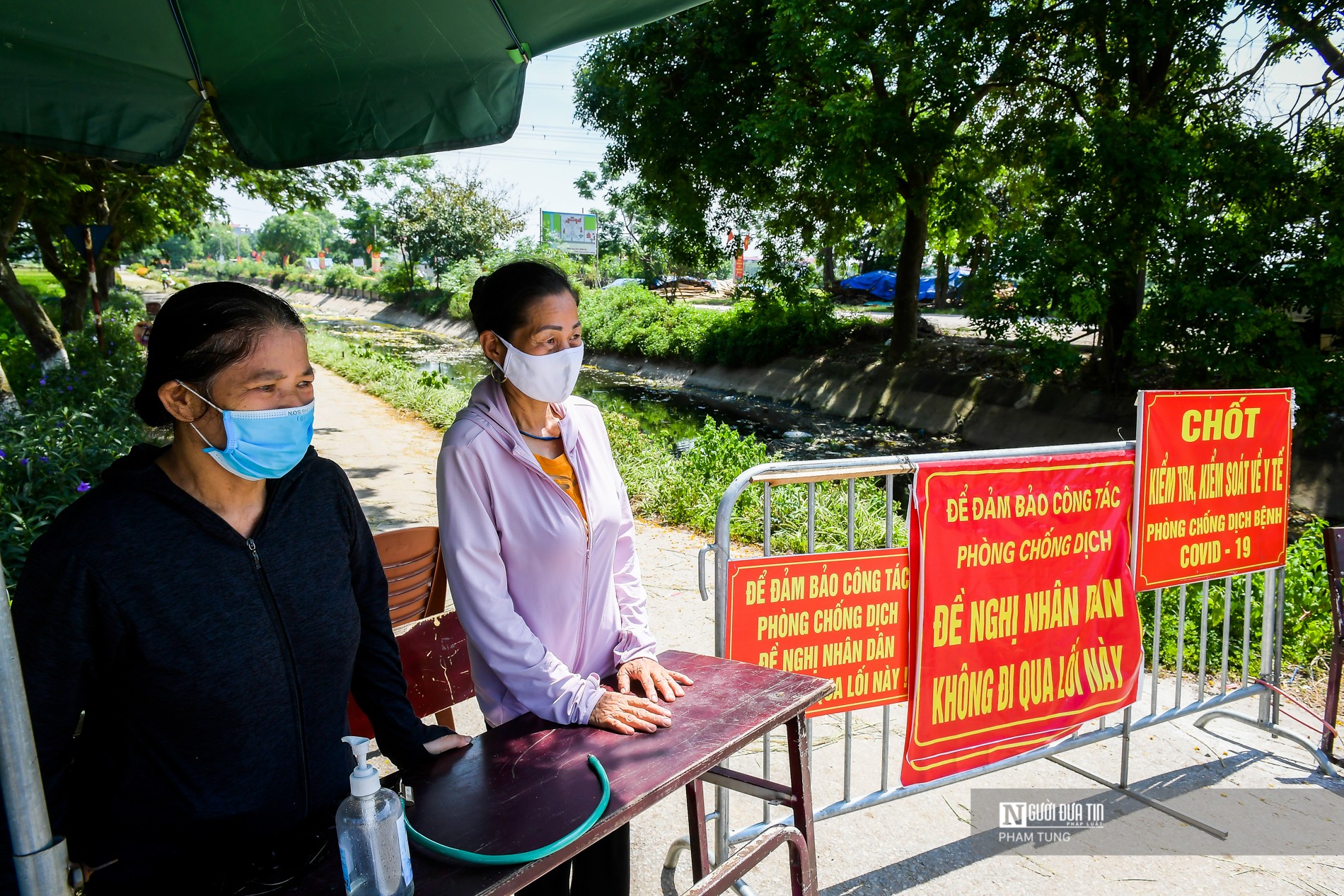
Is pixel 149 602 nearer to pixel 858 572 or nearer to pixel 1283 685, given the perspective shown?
pixel 858 572

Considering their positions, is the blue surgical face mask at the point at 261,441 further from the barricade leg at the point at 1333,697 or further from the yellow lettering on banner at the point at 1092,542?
the barricade leg at the point at 1333,697

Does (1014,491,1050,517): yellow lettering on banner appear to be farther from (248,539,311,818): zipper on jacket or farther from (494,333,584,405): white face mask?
(248,539,311,818): zipper on jacket

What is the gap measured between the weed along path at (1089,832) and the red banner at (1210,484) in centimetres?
82

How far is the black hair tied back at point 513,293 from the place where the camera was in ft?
7.09

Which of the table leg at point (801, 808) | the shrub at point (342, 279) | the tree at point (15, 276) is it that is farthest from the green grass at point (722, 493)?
the shrub at point (342, 279)

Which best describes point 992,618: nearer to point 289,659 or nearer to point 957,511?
point 957,511

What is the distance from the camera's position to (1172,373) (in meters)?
12.5

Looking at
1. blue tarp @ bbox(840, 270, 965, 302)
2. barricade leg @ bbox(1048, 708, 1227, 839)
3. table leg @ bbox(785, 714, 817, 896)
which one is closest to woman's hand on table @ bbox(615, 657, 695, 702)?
table leg @ bbox(785, 714, 817, 896)

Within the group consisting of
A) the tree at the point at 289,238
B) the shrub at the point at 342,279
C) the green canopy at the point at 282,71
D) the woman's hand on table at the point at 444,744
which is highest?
the tree at the point at 289,238

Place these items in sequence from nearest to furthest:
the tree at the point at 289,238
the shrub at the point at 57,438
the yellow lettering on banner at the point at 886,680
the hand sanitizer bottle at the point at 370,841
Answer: the hand sanitizer bottle at the point at 370,841 → the yellow lettering on banner at the point at 886,680 → the shrub at the point at 57,438 → the tree at the point at 289,238

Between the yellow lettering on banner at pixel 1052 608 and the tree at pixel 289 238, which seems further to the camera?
the tree at pixel 289 238

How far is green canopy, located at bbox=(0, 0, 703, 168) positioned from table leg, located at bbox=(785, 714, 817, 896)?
1.98m

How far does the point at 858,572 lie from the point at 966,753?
810 mm

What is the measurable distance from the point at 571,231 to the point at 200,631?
61.3 meters
